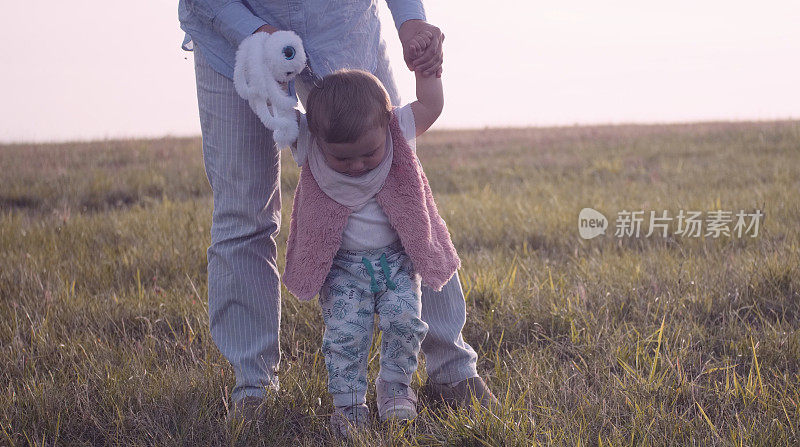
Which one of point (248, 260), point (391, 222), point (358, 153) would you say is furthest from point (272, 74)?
point (248, 260)

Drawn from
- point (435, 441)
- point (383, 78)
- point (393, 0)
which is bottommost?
point (435, 441)

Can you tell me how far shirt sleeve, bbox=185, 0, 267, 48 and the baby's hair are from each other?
34cm

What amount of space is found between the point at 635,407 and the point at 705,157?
7.62 metres

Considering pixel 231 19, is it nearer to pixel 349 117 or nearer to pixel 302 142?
pixel 302 142

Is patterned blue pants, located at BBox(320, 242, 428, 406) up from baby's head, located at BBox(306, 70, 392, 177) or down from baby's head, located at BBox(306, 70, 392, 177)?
down

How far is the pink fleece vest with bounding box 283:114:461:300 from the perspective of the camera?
218 cm

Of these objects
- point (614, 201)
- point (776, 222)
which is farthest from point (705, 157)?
point (776, 222)

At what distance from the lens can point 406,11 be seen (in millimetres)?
2279

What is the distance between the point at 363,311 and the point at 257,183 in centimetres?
61

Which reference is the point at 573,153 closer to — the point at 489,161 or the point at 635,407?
the point at 489,161

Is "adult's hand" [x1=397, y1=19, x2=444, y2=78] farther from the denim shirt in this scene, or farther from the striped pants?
the striped pants

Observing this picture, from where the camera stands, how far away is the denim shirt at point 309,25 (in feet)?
7.45

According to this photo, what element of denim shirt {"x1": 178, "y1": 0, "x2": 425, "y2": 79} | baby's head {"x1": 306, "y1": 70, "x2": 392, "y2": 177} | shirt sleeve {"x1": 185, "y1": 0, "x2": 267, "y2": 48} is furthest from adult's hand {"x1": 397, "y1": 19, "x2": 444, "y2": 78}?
shirt sleeve {"x1": 185, "y1": 0, "x2": 267, "y2": 48}

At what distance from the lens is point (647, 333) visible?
2955 mm
